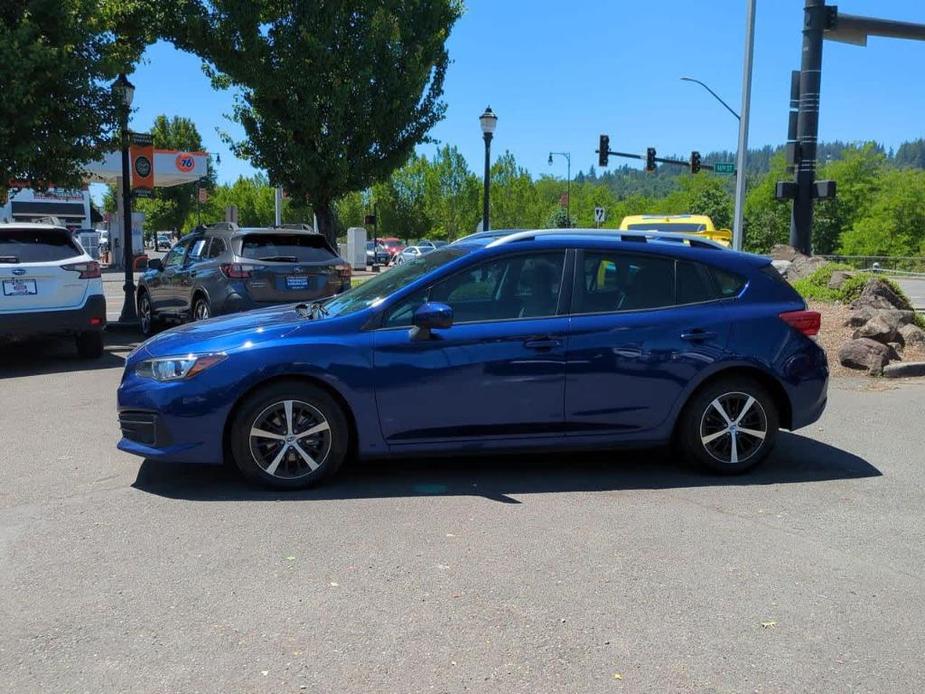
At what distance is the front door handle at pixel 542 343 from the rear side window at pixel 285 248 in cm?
628

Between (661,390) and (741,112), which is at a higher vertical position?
(741,112)

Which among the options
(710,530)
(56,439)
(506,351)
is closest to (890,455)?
(710,530)

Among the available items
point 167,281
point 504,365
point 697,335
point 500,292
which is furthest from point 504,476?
point 167,281

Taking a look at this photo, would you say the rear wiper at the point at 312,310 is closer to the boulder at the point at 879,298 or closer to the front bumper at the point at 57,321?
the front bumper at the point at 57,321

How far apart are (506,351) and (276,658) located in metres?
2.60

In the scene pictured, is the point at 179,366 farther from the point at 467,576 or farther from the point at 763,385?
the point at 763,385

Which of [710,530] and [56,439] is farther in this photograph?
[56,439]

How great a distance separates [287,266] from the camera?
10.9 metres

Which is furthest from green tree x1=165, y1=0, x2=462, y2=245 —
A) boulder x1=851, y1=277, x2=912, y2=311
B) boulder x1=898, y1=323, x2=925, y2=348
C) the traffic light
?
the traffic light

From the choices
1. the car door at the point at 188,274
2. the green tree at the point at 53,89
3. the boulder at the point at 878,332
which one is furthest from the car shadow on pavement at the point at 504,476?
the green tree at the point at 53,89

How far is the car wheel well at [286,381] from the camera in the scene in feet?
16.8

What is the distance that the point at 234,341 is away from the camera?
5.17 m

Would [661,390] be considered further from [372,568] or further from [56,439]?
[56,439]

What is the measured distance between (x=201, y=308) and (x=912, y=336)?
9.50 m
